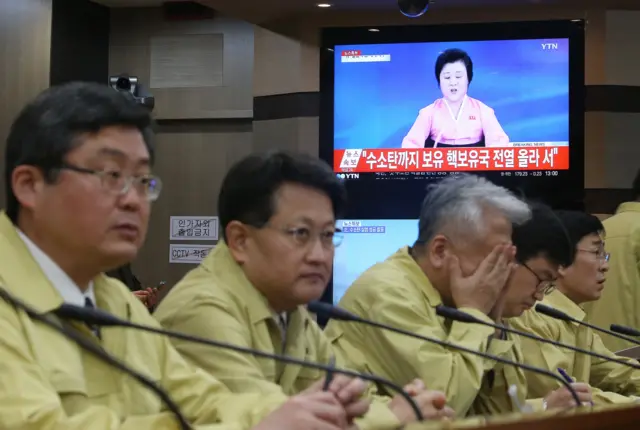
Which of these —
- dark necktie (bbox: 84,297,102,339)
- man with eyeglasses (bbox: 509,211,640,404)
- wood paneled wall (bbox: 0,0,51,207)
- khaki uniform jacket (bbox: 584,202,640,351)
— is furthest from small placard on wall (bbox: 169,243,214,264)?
dark necktie (bbox: 84,297,102,339)

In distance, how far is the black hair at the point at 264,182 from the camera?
203cm

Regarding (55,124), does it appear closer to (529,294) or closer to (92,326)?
(92,326)

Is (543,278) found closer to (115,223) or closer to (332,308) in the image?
(332,308)

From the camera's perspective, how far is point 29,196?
155 cm

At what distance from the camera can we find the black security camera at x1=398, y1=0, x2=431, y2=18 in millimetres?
4902

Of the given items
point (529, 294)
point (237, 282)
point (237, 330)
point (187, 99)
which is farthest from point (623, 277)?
point (187, 99)

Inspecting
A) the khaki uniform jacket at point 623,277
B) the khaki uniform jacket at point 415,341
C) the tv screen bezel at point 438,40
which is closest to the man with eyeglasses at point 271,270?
the khaki uniform jacket at point 415,341

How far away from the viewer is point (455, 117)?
5.14 meters

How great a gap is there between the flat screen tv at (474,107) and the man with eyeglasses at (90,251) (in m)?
3.62

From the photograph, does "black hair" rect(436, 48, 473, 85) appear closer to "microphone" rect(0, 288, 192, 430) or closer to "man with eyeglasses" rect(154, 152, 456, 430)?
"man with eyeglasses" rect(154, 152, 456, 430)

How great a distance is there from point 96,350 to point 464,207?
1392 millimetres

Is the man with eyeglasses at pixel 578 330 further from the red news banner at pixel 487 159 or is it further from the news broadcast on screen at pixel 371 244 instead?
the news broadcast on screen at pixel 371 244

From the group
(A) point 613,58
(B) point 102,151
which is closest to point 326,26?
(A) point 613,58

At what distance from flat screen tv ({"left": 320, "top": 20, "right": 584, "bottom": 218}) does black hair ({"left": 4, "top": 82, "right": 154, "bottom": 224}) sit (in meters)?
3.70
